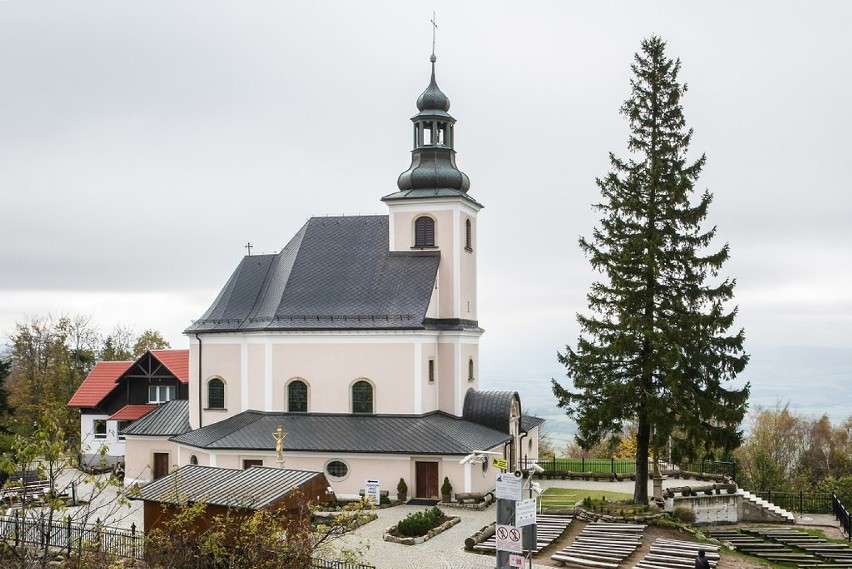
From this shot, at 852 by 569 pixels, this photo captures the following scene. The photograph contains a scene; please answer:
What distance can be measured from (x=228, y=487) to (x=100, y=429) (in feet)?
90.0

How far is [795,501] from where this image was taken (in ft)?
121

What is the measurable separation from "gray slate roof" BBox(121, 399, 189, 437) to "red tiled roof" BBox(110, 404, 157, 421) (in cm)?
431

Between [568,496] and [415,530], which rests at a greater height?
[415,530]

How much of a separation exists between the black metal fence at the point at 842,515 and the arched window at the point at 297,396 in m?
20.0

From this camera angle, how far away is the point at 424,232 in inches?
1385

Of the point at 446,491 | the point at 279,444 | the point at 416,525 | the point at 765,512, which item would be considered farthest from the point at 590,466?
the point at 416,525

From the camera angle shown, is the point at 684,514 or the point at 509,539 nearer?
the point at 509,539

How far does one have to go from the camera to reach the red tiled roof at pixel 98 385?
143 ft

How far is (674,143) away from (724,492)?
1387cm

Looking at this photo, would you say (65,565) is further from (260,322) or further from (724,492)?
(724,492)

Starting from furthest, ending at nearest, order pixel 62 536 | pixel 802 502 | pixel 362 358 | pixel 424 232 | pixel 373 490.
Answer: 1. pixel 802 502
2. pixel 424 232
3. pixel 362 358
4. pixel 373 490
5. pixel 62 536

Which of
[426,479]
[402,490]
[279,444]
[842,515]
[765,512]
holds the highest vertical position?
[279,444]

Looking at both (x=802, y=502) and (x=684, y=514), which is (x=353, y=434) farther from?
(x=802, y=502)

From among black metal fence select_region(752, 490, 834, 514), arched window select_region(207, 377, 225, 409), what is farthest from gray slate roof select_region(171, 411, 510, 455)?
black metal fence select_region(752, 490, 834, 514)
